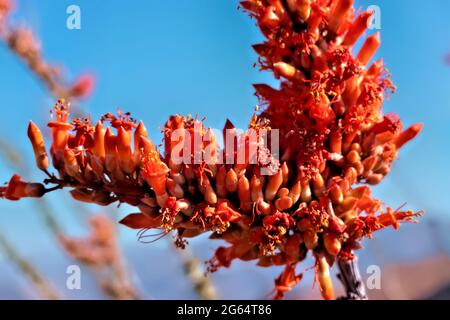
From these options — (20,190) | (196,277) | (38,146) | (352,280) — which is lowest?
(352,280)

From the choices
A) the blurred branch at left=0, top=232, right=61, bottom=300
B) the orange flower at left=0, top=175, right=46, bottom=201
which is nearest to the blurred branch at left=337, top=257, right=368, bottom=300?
the orange flower at left=0, top=175, right=46, bottom=201

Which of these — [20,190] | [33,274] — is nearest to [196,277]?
[33,274]

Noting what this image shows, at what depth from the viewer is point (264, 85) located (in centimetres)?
272

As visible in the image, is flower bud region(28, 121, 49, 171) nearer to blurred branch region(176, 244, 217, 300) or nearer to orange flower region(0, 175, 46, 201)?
orange flower region(0, 175, 46, 201)

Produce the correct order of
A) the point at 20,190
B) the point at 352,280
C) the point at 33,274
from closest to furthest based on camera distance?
the point at 20,190 → the point at 352,280 → the point at 33,274

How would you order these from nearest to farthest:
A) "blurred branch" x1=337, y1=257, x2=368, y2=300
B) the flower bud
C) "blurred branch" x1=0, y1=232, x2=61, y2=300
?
the flower bud
"blurred branch" x1=337, y1=257, x2=368, y2=300
"blurred branch" x1=0, y1=232, x2=61, y2=300

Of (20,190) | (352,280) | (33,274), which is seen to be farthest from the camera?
(33,274)

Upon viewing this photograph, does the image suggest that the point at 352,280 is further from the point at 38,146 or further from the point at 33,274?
the point at 33,274

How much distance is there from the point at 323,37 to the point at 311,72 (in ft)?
0.67

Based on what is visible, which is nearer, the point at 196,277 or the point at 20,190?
the point at 20,190

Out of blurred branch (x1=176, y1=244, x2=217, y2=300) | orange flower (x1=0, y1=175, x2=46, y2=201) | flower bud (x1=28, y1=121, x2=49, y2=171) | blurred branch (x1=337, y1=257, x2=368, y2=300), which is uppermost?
blurred branch (x1=176, y1=244, x2=217, y2=300)

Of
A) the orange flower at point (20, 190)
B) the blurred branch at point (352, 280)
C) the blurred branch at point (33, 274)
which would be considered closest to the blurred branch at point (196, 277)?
the blurred branch at point (33, 274)
